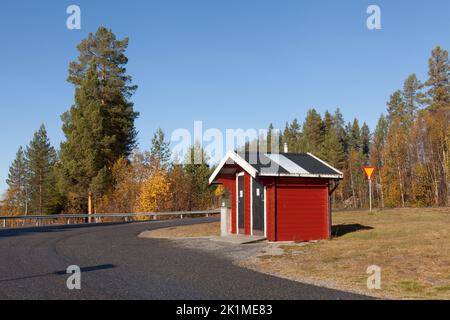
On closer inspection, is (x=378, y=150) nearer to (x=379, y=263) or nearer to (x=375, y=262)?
(x=375, y=262)

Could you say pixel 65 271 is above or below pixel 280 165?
below

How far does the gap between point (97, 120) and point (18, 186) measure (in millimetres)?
44646

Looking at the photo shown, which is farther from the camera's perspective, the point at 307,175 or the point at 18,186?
the point at 18,186

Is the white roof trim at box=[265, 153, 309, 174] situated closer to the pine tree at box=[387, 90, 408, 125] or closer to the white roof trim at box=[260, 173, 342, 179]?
the white roof trim at box=[260, 173, 342, 179]

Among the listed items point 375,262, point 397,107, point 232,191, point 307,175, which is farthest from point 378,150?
point 375,262

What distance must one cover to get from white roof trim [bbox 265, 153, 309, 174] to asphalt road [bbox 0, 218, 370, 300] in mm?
5363

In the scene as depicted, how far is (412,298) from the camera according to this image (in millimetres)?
7660

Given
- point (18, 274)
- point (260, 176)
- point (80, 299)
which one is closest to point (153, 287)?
point (80, 299)

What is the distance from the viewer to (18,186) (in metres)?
80.1

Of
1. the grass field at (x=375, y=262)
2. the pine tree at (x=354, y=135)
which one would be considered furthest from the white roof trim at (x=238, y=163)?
the pine tree at (x=354, y=135)

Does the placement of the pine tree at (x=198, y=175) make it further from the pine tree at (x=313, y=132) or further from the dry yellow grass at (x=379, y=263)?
the dry yellow grass at (x=379, y=263)

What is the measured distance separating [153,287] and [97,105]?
125 ft

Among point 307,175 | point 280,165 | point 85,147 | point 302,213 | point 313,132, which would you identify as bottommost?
point 302,213

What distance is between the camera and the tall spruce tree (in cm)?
4347
